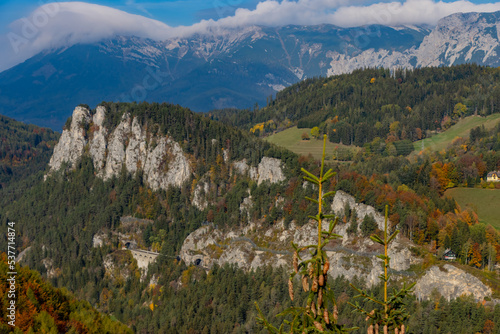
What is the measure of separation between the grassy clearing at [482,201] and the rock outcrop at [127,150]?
84573 millimetres

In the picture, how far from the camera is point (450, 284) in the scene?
86000 mm

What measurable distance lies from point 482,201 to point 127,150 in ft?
393

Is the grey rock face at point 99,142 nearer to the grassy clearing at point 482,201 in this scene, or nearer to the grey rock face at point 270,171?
the grey rock face at point 270,171

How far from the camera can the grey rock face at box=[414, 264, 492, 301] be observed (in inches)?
3273

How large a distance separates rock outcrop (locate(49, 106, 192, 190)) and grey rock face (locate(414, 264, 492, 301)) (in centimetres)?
9713

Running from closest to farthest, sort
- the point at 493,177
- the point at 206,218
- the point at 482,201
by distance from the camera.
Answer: the point at 482,201, the point at 493,177, the point at 206,218

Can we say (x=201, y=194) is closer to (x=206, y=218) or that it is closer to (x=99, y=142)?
(x=206, y=218)

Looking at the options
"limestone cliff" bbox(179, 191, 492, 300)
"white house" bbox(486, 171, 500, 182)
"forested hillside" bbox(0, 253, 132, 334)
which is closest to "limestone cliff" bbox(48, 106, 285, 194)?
"limestone cliff" bbox(179, 191, 492, 300)

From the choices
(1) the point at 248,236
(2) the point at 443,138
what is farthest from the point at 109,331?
(2) the point at 443,138

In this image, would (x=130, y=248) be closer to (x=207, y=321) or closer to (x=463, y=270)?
(x=207, y=321)

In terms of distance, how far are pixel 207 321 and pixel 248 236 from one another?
1197 inches

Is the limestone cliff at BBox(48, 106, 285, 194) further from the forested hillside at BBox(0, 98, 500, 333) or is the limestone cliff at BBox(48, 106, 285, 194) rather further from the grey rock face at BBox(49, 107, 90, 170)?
the forested hillside at BBox(0, 98, 500, 333)

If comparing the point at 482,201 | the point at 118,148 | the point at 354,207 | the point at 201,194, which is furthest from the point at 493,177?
the point at 118,148

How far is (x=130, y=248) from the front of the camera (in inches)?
6245
